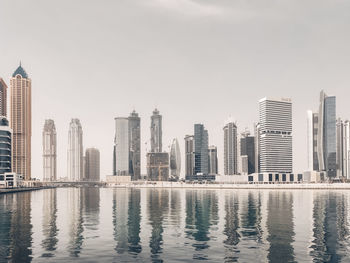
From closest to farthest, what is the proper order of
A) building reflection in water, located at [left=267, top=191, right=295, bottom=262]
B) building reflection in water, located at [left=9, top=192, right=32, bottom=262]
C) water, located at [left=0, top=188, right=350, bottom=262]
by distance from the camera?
building reflection in water, located at [left=267, top=191, right=295, bottom=262], building reflection in water, located at [left=9, top=192, right=32, bottom=262], water, located at [left=0, top=188, right=350, bottom=262]

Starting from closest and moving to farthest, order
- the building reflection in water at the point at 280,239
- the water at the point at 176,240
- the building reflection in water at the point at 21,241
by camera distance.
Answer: the building reflection in water at the point at 280,239
the building reflection in water at the point at 21,241
the water at the point at 176,240

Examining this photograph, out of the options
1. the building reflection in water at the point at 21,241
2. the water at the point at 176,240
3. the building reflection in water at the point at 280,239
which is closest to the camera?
the building reflection in water at the point at 280,239

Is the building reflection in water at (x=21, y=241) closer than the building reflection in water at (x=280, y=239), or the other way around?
the building reflection in water at (x=280, y=239)

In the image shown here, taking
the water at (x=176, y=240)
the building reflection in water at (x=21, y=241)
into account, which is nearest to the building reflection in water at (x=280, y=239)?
the water at (x=176, y=240)

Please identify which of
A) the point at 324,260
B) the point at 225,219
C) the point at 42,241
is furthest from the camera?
the point at 225,219

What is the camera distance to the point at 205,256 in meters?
59.6

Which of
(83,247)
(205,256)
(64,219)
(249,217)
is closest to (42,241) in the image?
(83,247)

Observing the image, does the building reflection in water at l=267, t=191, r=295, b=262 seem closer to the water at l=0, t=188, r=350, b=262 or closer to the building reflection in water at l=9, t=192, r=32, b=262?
the water at l=0, t=188, r=350, b=262

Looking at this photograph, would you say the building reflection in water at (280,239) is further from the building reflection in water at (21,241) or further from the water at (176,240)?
the building reflection in water at (21,241)

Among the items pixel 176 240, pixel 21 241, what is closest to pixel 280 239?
pixel 176 240

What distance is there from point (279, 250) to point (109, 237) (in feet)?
97.6

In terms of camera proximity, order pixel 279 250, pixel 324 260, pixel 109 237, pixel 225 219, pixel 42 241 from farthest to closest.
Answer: pixel 225 219
pixel 109 237
pixel 42 241
pixel 279 250
pixel 324 260

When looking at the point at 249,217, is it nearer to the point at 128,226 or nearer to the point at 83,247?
the point at 128,226

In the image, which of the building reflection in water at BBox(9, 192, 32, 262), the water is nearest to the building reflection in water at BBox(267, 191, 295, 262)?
the water
